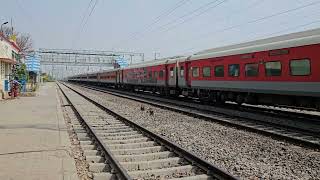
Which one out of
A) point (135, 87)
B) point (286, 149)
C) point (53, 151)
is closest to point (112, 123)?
point (53, 151)

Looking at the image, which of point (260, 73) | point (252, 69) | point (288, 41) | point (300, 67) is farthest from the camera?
point (252, 69)

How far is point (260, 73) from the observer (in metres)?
17.5

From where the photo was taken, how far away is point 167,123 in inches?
596

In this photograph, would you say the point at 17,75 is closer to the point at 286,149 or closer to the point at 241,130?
the point at 241,130

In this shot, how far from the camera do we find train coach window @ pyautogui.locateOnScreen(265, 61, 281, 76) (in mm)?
16125

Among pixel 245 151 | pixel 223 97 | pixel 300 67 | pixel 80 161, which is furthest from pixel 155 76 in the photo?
pixel 80 161

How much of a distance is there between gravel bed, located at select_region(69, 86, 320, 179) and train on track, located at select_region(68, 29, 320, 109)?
347 cm

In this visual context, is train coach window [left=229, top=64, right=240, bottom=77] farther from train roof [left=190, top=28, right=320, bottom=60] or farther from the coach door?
the coach door

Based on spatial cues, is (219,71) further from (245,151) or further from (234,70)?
(245,151)

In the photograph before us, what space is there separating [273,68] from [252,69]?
1.71 metres

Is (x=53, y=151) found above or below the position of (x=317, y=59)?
below

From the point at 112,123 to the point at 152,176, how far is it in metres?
8.30

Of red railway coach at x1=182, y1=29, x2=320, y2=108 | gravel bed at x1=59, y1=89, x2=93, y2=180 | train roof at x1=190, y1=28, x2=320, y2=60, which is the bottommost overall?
gravel bed at x1=59, y1=89, x2=93, y2=180

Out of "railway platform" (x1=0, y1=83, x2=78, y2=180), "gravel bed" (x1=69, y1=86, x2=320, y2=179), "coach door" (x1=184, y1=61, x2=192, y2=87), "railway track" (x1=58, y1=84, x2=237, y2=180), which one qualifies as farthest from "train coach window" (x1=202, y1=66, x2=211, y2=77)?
"railway track" (x1=58, y1=84, x2=237, y2=180)
